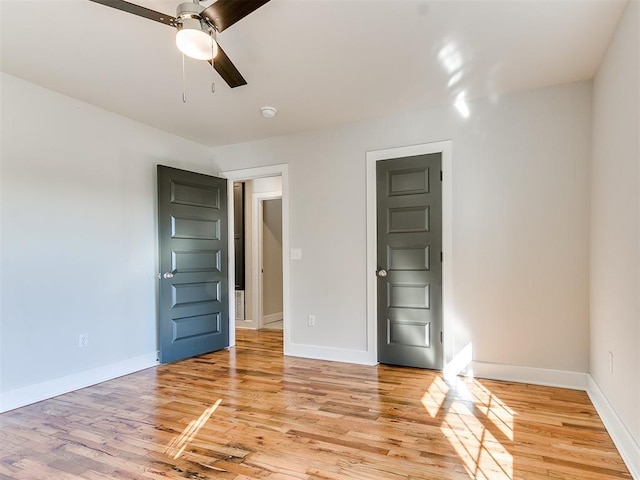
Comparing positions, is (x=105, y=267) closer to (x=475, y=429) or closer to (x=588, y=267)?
(x=475, y=429)

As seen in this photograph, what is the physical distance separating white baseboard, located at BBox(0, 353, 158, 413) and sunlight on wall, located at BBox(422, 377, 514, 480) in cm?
271

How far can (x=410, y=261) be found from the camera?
3705mm

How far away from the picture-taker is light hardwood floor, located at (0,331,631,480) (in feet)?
6.62

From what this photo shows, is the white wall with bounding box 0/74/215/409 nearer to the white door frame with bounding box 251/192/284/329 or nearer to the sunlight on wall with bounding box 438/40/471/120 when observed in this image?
the white door frame with bounding box 251/192/284/329

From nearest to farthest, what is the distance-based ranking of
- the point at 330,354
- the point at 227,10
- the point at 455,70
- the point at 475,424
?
the point at 227,10, the point at 475,424, the point at 455,70, the point at 330,354

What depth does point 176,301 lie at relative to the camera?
408 centimetres

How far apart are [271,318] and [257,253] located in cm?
110

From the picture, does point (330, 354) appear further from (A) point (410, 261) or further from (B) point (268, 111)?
(B) point (268, 111)

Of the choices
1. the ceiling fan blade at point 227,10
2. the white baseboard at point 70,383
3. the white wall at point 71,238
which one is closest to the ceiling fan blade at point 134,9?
the ceiling fan blade at point 227,10

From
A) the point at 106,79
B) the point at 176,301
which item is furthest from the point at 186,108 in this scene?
the point at 176,301

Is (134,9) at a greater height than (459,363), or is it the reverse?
(134,9)

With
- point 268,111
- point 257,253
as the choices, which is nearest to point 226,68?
point 268,111

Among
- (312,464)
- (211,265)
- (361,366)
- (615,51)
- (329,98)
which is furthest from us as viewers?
(211,265)

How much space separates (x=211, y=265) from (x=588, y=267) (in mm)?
3623
